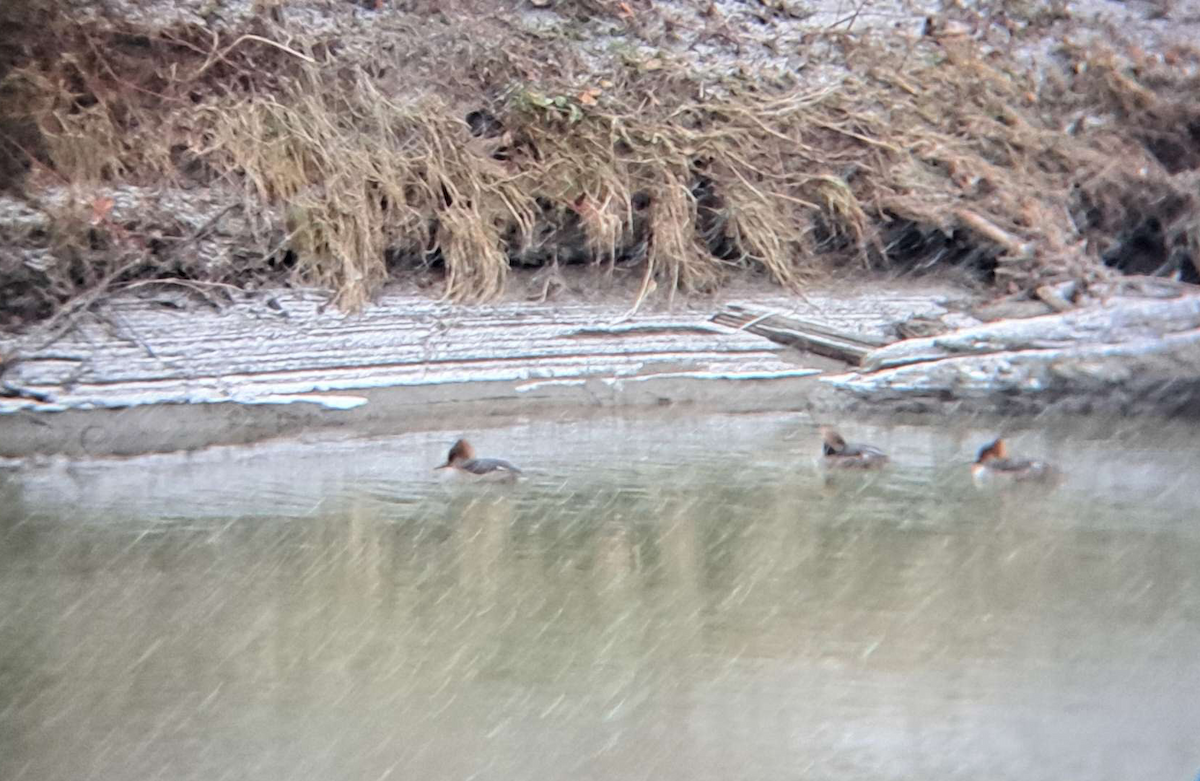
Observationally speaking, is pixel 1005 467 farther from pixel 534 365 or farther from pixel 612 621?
pixel 534 365

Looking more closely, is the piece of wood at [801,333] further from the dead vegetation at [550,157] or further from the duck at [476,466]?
the duck at [476,466]

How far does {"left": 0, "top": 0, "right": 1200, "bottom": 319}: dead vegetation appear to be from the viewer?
5715mm

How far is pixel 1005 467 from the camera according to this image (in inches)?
160

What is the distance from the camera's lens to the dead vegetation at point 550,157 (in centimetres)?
571

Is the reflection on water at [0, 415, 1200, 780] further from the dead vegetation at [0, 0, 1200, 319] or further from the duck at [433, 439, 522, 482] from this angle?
the dead vegetation at [0, 0, 1200, 319]

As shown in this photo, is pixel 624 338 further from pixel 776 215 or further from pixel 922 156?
pixel 922 156

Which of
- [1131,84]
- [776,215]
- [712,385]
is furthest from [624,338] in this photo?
[1131,84]

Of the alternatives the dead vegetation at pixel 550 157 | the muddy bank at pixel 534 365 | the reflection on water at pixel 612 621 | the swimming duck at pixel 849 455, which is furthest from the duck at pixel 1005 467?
the dead vegetation at pixel 550 157

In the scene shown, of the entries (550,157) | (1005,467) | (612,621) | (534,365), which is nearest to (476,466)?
(534,365)

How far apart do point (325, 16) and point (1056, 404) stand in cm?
412

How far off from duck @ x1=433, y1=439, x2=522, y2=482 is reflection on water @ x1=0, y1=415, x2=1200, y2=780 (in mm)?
97

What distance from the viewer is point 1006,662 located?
2551mm

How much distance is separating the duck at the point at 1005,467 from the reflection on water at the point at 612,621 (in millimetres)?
90

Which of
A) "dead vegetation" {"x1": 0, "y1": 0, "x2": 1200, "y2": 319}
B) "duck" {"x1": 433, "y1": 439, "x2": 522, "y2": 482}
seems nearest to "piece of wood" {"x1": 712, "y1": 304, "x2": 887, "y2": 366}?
"dead vegetation" {"x1": 0, "y1": 0, "x2": 1200, "y2": 319}
